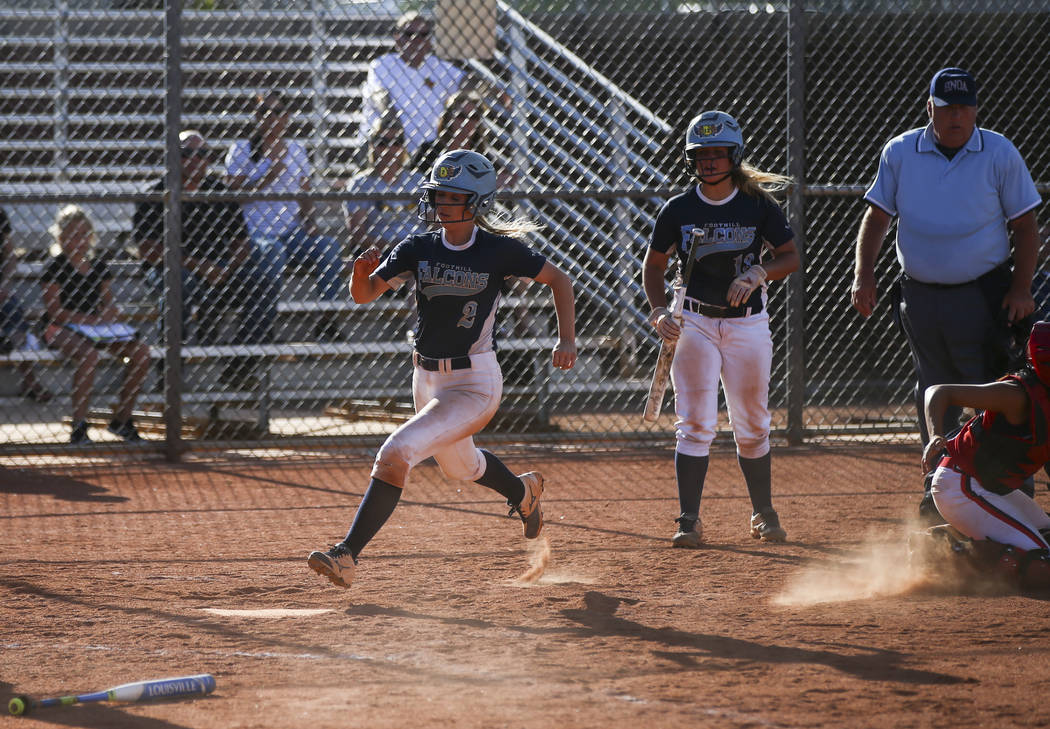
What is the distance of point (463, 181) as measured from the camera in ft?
15.8

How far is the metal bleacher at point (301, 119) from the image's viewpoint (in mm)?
10492

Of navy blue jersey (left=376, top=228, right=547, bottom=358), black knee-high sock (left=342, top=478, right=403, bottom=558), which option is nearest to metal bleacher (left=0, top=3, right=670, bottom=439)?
navy blue jersey (left=376, top=228, right=547, bottom=358)

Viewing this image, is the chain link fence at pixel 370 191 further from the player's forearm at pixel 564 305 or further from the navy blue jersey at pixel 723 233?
the player's forearm at pixel 564 305

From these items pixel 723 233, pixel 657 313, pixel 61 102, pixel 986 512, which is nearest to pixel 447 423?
pixel 657 313

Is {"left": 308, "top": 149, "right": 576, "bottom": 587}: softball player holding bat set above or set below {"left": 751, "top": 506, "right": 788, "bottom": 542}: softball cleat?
above

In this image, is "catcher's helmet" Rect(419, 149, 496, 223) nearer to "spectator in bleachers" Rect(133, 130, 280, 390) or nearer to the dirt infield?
the dirt infield

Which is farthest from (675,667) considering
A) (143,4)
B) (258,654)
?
(143,4)

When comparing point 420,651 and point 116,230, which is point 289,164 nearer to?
point 116,230

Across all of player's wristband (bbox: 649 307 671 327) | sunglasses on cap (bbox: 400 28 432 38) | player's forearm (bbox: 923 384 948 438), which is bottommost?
player's forearm (bbox: 923 384 948 438)

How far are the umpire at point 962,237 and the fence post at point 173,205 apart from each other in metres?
4.66

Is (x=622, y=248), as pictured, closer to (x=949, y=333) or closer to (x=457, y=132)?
(x=457, y=132)

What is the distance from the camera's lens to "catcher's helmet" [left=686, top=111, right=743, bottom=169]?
536 centimetres

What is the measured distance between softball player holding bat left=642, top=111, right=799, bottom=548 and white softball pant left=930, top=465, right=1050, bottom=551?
1022 millimetres

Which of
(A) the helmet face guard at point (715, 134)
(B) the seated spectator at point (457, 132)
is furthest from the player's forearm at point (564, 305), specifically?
(B) the seated spectator at point (457, 132)
